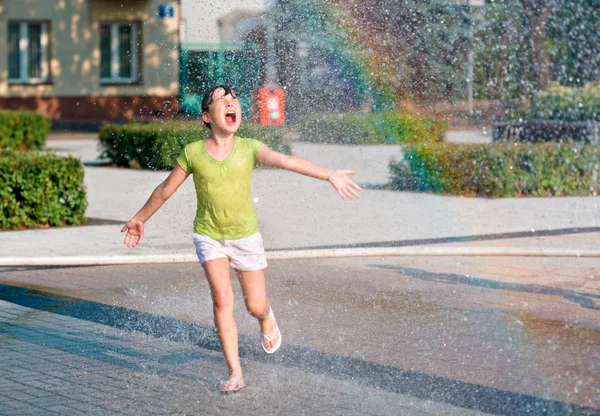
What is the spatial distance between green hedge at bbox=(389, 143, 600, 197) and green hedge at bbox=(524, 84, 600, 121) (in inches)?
150

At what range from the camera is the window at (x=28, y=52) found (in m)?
35.7

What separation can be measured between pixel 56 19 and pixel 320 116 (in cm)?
2205

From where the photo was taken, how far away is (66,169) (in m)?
12.1

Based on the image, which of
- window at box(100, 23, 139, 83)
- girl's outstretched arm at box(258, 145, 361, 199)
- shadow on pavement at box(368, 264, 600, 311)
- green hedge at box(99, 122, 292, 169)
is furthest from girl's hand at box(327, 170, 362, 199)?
window at box(100, 23, 139, 83)

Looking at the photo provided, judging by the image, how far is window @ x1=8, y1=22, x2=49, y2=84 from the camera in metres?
35.7

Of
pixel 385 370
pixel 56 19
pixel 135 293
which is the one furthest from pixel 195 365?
pixel 56 19

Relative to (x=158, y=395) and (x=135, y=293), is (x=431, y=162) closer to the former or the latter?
(x=135, y=293)

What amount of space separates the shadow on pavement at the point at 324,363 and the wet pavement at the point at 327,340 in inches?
0.5

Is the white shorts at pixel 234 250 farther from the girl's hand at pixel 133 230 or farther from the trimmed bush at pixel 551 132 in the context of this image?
the trimmed bush at pixel 551 132

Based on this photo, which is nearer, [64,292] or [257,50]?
[64,292]

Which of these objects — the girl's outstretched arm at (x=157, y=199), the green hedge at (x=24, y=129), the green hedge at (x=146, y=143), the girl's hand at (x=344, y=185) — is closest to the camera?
the girl's hand at (x=344, y=185)

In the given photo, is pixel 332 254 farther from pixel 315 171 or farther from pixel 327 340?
pixel 315 171

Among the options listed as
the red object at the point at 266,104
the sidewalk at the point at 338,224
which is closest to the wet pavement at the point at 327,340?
the sidewalk at the point at 338,224

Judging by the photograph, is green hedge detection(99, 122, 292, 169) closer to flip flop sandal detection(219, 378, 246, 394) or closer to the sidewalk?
the sidewalk
